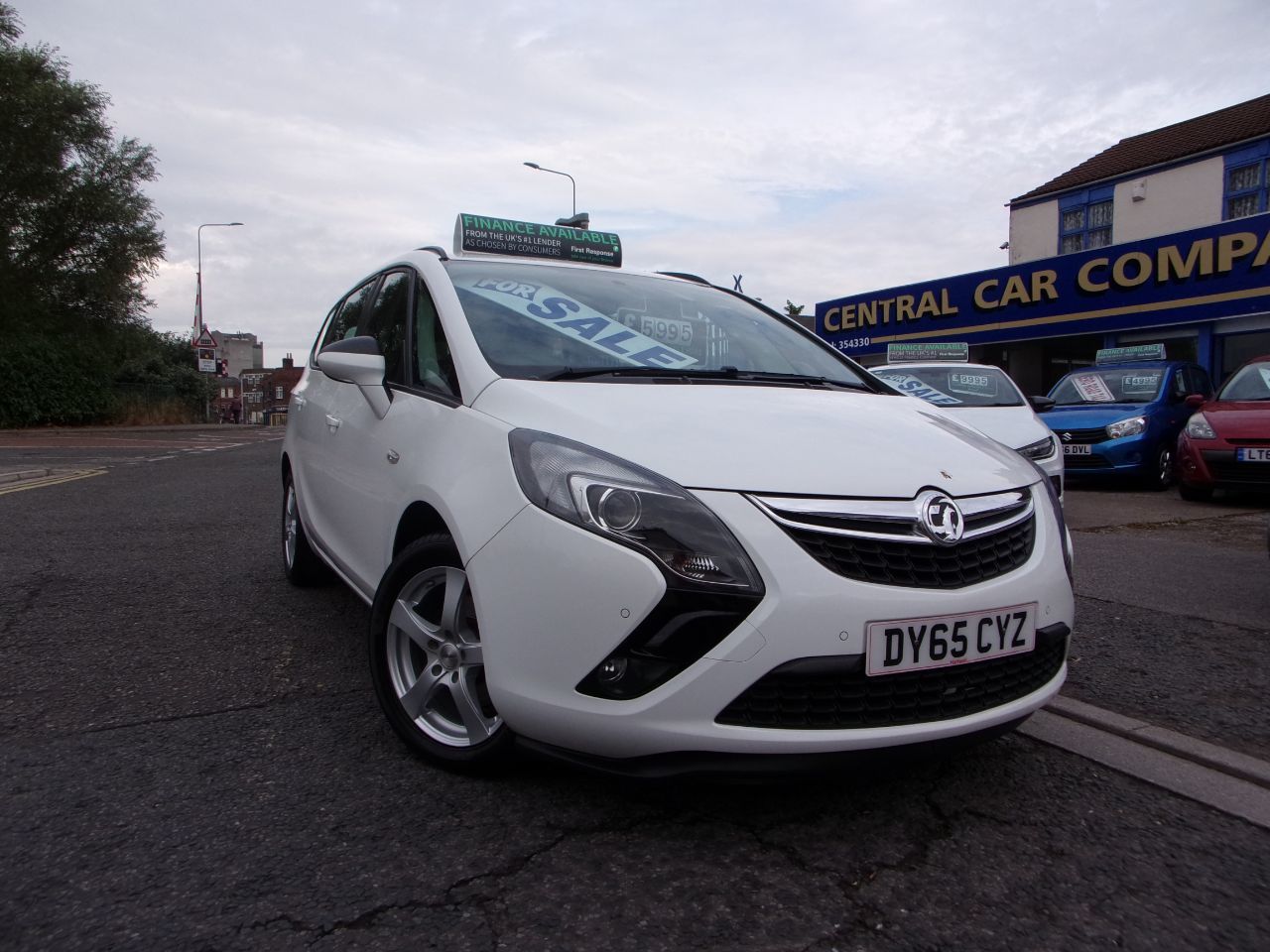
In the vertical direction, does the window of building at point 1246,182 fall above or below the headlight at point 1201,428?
above

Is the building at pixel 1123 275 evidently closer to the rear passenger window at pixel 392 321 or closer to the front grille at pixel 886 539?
the rear passenger window at pixel 392 321

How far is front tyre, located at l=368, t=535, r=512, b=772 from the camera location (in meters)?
2.48

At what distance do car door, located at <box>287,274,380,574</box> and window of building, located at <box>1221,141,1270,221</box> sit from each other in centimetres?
2089

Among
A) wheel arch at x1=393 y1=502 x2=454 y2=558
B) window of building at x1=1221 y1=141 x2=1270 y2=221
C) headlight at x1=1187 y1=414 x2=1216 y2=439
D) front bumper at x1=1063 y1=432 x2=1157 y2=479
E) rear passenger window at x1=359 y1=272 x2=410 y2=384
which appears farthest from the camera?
window of building at x1=1221 y1=141 x2=1270 y2=221

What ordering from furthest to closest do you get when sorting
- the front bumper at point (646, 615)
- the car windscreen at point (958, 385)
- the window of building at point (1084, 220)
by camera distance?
the window of building at point (1084, 220) < the car windscreen at point (958, 385) < the front bumper at point (646, 615)

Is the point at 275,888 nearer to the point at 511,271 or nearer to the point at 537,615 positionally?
the point at 537,615

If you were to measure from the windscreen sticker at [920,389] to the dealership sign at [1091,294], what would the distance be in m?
9.68

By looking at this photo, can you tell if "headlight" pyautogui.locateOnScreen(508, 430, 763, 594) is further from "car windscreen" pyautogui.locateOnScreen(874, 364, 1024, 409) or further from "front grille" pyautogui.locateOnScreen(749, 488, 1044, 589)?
"car windscreen" pyautogui.locateOnScreen(874, 364, 1024, 409)

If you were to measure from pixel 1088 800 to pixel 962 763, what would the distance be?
0.33 metres

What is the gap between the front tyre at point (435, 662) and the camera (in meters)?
2.48

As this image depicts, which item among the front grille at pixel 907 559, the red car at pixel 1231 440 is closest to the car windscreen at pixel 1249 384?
the red car at pixel 1231 440

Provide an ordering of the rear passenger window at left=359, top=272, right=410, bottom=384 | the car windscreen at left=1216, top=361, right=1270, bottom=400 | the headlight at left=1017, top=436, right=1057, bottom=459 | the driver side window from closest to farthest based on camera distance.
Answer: the driver side window, the rear passenger window at left=359, top=272, right=410, bottom=384, the headlight at left=1017, top=436, right=1057, bottom=459, the car windscreen at left=1216, top=361, right=1270, bottom=400

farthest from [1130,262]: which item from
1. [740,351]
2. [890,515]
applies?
[890,515]

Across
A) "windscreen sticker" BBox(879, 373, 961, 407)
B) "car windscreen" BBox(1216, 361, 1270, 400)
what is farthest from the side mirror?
"car windscreen" BBox(1216, 361, 1270, 400)
